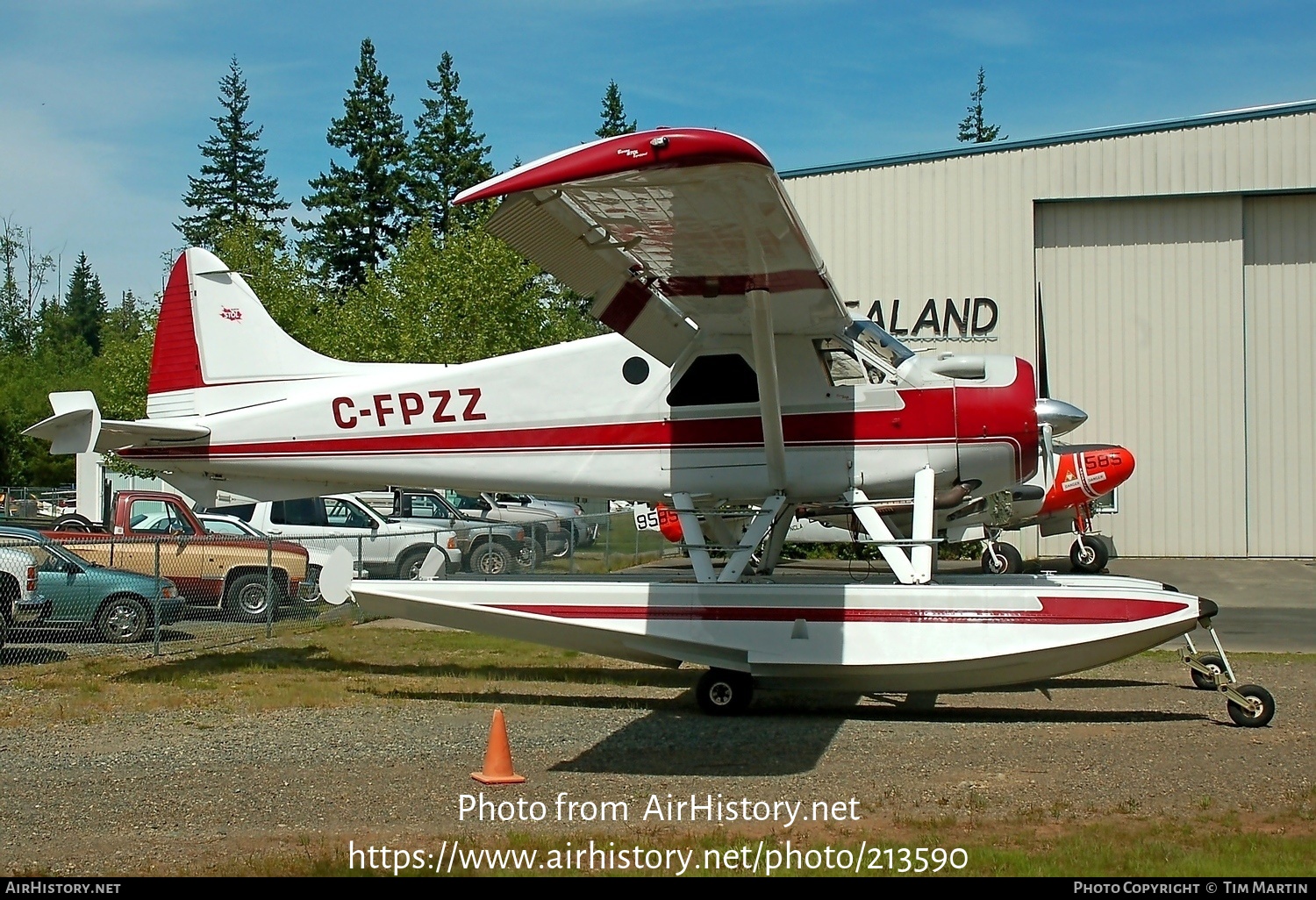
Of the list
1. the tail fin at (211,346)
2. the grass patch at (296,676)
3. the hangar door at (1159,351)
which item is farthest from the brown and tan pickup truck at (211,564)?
the hangar door at (1159,351)

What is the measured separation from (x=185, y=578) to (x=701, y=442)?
26.1 ft

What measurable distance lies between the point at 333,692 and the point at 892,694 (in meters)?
4.90

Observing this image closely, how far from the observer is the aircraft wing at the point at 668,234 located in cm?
622

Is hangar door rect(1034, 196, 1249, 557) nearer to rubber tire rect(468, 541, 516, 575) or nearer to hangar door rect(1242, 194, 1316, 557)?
hangar door rect(1242, 194, 1316, 557)

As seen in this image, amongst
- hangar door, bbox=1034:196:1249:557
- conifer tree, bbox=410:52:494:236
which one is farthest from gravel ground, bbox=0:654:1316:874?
conifer tree, bbox=410:52:494:236

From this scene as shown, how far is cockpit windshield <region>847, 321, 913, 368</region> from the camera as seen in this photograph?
32.4ft

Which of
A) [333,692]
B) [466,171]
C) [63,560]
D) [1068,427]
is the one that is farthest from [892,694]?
[466,171]

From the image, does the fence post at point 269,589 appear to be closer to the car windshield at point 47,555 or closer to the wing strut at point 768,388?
the car windshield at point 47,555

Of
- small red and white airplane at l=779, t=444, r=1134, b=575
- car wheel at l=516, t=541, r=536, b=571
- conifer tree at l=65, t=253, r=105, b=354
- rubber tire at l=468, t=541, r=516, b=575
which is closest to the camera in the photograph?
rubber tire at l=468, t=541, r=516, b=575

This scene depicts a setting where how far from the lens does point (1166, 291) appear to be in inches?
1030

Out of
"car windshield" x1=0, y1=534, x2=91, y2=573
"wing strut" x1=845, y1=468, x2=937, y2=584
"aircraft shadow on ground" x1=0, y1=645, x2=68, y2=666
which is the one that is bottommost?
"aircraft shadow on ground" x1=0, y1=645, x2=68, y2=666

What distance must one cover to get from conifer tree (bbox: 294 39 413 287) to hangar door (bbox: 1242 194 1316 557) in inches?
1710

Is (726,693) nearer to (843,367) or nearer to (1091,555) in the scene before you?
(843,367)

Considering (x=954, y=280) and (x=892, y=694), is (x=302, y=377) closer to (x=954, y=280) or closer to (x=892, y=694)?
(x=892, y=694)
